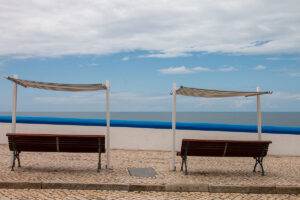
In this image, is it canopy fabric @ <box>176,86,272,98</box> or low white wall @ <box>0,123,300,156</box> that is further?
low white wall @ <box>0,123,300,156</box>

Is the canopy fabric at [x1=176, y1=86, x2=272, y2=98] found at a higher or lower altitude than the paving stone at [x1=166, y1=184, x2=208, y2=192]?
higher

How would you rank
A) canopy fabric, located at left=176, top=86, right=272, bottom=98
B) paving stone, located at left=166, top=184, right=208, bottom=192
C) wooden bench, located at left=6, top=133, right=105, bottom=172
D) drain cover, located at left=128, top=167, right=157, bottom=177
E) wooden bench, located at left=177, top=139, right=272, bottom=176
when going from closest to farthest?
paving stone, located at left=166, top=184, right=208, bottom=192
drain cover, located at left=128, top=167, right=157, bottom=177
wooden bench, located at left=6, top=133, right=105, bottom=172
wooden bench, located at left=177, top=139, right=272, bottom=176
canopy fabric, located at left=176, top=86, right=272, bottom=98

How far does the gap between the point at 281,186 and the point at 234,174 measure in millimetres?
1667

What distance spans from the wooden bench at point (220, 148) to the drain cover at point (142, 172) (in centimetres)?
78

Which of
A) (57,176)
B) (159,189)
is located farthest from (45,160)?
(159,189)

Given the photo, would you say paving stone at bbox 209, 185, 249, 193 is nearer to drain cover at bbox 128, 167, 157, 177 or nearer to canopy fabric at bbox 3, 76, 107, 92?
drain cover at bbox 128, 167, 157, 177

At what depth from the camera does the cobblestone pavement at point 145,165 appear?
807cm

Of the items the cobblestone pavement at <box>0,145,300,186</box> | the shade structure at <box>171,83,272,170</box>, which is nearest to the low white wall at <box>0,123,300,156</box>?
the cobblestone pavement at <box>0,145,300,186</box>

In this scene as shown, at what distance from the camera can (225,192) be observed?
7633mm

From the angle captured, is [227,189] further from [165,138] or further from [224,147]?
[165,138]

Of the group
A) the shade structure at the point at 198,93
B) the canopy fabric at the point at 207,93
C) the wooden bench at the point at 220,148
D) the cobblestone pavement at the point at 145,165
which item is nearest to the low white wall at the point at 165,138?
the cobblestone pavement at the point at 145,165

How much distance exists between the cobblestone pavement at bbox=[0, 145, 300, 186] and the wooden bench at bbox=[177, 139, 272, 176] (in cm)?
49

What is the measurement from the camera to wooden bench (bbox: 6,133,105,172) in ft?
29.1

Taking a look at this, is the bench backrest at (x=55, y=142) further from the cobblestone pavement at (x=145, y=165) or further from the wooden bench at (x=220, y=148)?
the wooden bench at (x=220, y=148)
